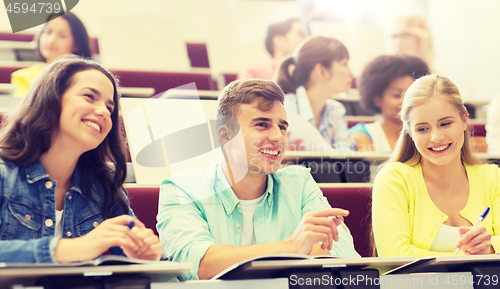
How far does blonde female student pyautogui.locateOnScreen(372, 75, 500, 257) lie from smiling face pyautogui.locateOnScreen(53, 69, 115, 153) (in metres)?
0.46

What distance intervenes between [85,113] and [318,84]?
903mm

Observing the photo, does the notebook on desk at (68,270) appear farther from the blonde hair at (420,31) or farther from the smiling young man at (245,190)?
the blonde hair at (420,31)

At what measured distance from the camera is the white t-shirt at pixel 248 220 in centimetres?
67

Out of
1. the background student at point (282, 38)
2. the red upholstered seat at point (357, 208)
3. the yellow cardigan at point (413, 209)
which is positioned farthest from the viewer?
the background student at point (282, 38)

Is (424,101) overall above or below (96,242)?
above

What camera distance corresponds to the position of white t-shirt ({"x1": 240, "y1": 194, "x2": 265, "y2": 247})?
26.5 inches

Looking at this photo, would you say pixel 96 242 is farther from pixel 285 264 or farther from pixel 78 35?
pixel 78 35

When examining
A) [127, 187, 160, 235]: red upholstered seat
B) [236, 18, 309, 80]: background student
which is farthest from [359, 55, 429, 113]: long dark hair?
[127, 187, 160, 235]: red upholstered seat

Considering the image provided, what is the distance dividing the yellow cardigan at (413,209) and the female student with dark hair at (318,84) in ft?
1.67

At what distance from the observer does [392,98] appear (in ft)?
4.31

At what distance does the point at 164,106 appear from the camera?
0.95 m

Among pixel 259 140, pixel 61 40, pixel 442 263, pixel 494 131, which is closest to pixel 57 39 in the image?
pixel 61 40

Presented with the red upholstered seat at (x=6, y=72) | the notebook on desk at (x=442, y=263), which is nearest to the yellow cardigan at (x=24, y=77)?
the red upholstered seat at (x=6, y=72)

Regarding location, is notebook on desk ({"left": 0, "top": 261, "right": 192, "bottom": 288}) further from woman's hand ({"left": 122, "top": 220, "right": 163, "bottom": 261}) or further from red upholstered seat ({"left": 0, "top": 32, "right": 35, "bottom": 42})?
red upholstered seat ({"left": 0, "top": 32, "right": 35, "bottom": 42})
